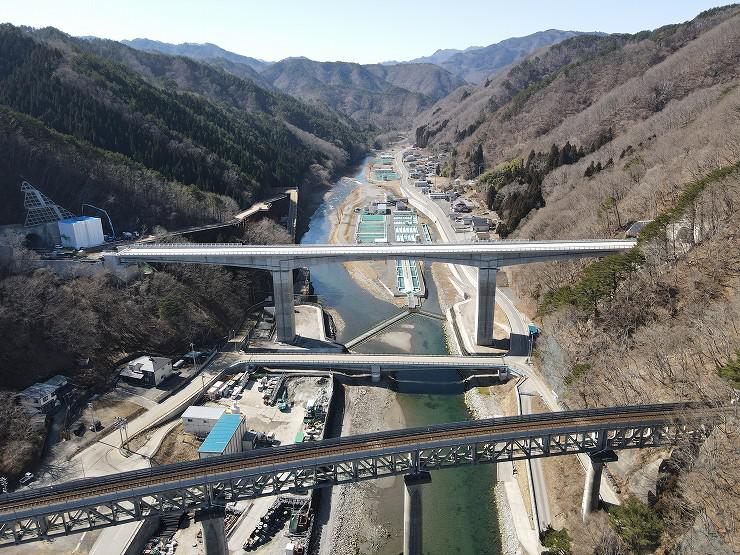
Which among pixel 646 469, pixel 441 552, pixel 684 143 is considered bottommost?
pixel 441 552

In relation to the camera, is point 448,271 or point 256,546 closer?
point 256,546

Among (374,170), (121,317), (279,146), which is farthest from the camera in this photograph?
(374,170)

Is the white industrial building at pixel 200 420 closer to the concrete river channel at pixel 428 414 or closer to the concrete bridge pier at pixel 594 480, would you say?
the concrete river channel at pixel 428 414

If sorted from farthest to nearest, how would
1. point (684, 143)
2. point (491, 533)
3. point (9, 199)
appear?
point (684, 143)
point (9, 199)
point (491, 533)

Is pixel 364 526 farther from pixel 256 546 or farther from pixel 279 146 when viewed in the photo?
pixel 279 146

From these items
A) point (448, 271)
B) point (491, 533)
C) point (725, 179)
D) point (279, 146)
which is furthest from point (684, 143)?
point (279, 146)

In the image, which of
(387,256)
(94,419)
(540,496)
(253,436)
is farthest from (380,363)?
(94,419)

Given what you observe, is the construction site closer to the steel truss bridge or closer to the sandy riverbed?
the steel truss bridge
